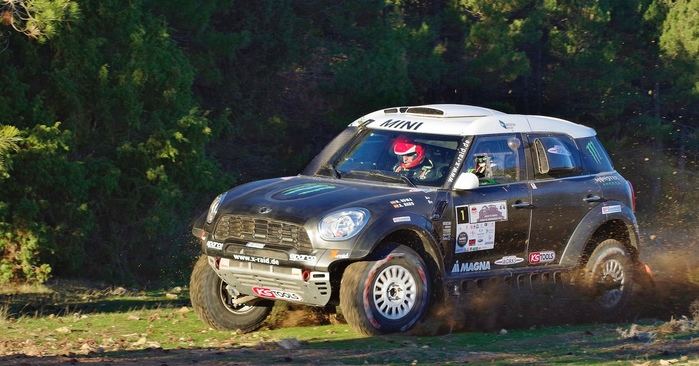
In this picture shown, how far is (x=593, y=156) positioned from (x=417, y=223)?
3017 mm

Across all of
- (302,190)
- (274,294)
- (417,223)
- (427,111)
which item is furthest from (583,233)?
(274,294)

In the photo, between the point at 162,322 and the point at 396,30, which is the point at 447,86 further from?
the point at 162,322

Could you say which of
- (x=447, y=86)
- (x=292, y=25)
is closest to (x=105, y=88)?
(x=292, y=25)

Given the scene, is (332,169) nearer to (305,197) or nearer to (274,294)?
(305,197)

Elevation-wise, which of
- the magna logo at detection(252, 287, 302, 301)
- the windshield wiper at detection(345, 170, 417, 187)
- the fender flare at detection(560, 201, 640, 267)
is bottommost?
the magna logo at detection(252, 287, 302, 301)

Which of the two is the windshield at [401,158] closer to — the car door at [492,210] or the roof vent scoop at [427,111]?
the car door at [492,210]

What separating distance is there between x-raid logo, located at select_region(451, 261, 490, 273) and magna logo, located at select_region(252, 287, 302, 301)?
1.51 meters

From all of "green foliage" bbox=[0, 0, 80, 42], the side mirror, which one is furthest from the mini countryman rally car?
"green foliage" bbox=[0, 0, 80, 42]

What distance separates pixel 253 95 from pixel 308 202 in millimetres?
20332

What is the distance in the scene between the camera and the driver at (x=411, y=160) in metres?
11.2

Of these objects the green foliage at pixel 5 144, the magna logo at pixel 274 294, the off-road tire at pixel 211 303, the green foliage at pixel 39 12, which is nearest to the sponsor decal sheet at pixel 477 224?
the magna logo at pixel 274 294

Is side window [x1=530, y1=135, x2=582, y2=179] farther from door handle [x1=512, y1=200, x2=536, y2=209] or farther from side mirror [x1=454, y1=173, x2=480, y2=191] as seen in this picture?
side mirror [x1=454, y1=173, x2=480, y2=191]

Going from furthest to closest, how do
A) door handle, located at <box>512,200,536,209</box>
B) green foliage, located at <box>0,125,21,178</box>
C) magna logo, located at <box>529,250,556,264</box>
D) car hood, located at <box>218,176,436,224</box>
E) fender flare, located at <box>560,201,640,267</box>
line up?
green foliage, located at <box>0,125,21,178</box>
fender flare, located at <box>560,201,640,267</box>
magna logo, located at <box>529,250,556,264</box>
door handle, located at <box>512,200,536,209</box>
car hood, located at <box>218,176,436,224</box>

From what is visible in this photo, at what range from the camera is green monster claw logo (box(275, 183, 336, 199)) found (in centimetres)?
1066
